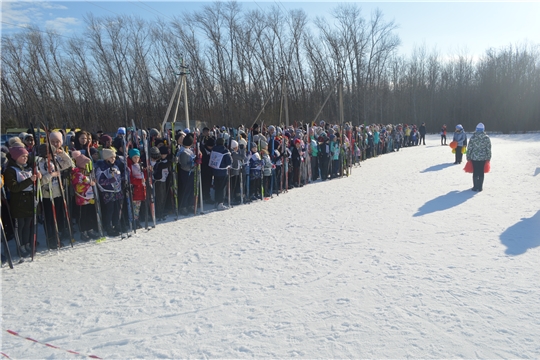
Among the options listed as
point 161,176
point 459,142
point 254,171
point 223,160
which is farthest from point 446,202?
point 459,142

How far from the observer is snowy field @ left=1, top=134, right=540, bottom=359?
10.9ft

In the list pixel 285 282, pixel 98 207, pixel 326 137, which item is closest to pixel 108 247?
pixel 98 207

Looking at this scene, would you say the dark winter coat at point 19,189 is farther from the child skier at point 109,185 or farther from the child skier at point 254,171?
the child skier at point 254,171

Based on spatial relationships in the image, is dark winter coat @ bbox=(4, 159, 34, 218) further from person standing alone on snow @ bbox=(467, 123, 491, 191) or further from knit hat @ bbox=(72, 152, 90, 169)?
person standing alone on snow @ bbox=(467, 123, 491, 191)

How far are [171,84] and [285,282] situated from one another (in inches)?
1363

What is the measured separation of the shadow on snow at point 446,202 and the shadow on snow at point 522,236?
1.65 metres

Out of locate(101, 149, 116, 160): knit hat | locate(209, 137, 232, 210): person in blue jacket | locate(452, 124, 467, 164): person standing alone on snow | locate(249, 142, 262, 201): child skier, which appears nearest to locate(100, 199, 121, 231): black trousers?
locate(101, 149, 116, 160): knit hat

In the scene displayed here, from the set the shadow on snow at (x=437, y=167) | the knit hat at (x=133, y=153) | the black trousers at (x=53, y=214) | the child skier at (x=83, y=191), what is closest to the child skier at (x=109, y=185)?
the child skier at (x=83, y=191)

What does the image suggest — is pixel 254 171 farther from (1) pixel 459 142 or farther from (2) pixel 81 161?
(1) pixel 459 142

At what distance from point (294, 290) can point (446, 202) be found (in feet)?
20.1

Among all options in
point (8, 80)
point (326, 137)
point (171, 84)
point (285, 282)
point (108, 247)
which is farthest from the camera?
point (171, 84)

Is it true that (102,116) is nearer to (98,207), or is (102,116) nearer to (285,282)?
(98,207)

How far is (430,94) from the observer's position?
58.2 m

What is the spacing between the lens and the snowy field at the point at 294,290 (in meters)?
3.33
